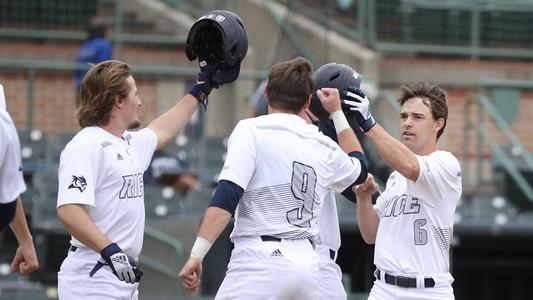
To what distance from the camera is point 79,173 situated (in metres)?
6.63

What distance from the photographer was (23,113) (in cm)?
1385

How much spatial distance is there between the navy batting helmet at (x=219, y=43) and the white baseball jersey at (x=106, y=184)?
0.80 m

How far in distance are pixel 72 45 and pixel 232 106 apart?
225cm

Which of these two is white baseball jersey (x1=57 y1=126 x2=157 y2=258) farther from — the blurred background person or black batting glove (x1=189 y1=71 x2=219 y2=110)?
the blurred background person

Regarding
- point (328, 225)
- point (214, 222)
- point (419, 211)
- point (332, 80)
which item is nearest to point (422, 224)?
point (419, 211)

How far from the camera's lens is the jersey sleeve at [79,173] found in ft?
21.6

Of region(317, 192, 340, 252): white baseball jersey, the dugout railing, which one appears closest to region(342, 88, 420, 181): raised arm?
region(317, 192, 340, 252): white baseball jersey

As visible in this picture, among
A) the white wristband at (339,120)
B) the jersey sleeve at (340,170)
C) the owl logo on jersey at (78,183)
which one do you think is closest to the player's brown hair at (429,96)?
the white wristband at (339,120)

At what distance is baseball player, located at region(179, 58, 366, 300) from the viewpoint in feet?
21.7

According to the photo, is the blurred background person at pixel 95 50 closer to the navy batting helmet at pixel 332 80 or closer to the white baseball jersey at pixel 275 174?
the navy batting helmet at pixel 332 80

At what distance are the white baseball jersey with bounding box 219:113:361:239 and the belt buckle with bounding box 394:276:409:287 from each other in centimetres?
68

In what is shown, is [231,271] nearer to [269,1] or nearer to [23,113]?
[23,113]

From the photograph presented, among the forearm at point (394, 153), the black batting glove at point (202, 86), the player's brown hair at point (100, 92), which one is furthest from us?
the black batting glove at point (202, 86)

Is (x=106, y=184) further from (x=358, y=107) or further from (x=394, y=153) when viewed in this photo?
(x=394, y=153)
